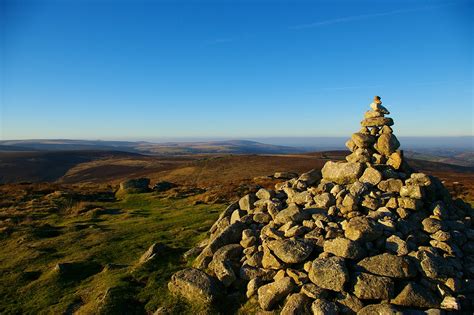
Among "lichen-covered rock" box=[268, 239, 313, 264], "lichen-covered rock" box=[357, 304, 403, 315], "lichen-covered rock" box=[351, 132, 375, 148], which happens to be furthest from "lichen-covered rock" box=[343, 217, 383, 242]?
"lichen-covered rock" box=[351, 132, 375, 148]

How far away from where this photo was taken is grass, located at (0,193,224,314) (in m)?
14.4

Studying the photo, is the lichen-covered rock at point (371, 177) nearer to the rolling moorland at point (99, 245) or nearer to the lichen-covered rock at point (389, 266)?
the lichen-covered rock at point (389, 266)

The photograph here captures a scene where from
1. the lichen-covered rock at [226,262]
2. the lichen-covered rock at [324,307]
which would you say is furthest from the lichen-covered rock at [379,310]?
the lichen-covered rock at [226,262]

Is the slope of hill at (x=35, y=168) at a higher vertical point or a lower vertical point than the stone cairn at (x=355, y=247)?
lower

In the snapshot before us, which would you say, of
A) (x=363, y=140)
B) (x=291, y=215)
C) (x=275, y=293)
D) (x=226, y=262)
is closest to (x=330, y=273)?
(x=275, y=293)

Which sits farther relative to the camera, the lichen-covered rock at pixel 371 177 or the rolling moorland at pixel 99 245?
the lichen-covered rock at pixel 371 177

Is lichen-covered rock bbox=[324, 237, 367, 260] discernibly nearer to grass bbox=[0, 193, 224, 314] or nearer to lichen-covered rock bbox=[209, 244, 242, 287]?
lichen-covered rock bbox=[209, 244, 242, 287]

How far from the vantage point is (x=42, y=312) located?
14.2m

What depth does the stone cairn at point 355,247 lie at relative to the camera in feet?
39.3

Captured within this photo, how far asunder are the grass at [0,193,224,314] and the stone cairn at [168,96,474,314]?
67.5 inches

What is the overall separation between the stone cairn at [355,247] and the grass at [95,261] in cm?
171

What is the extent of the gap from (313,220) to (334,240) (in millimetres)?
2124

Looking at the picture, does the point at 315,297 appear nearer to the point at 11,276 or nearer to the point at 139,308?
the point at 139,308

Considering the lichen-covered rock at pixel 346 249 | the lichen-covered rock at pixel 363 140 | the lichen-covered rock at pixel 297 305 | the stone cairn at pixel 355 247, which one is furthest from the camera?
the lichen-covered rock at pixel 363 140
